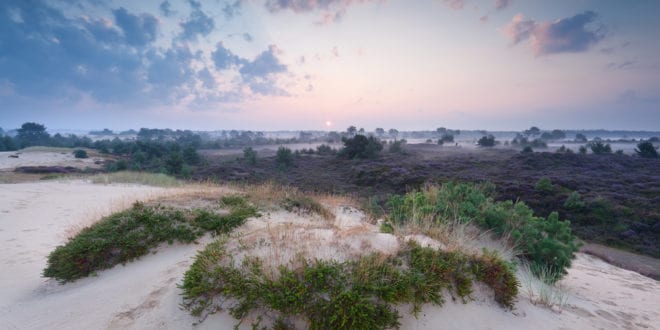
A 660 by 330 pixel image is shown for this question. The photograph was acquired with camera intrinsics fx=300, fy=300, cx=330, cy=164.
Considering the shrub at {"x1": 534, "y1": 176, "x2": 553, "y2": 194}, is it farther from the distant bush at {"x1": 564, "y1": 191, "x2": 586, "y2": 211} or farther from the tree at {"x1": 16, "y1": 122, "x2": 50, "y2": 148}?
the tree at {"x1": 16, "y1": 122, "x2": 50, "y2": 148}

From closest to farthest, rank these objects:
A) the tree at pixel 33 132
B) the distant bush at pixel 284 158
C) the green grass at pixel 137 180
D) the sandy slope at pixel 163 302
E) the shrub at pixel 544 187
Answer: the sandy slope at pixel 163 302 < the green grass at pixel 137 180 < the shrub at pixel 544 187 < the distant bush at pixel 284 158 < the tree at pixel 33 132

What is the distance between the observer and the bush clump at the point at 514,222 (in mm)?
7488

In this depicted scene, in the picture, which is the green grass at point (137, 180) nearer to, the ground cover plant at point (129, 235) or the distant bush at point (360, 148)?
the ground cover plant at point (129, 235)

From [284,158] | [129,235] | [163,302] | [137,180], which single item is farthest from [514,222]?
[284,158]

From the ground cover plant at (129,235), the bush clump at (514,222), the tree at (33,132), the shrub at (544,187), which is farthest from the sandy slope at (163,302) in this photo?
the tree at (33,132)

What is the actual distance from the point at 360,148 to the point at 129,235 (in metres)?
40.0

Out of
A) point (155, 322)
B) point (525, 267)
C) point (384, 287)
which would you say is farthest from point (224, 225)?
point (525, 267)

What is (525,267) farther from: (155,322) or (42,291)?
(42,291)

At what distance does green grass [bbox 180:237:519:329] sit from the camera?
12.4 feet

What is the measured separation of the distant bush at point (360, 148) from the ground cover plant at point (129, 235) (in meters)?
37.6

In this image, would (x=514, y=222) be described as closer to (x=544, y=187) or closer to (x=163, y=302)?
(x=163, y=302)

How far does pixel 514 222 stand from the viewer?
861 centimetres

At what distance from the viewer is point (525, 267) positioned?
A: 7508 mm

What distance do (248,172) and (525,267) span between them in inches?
1179
